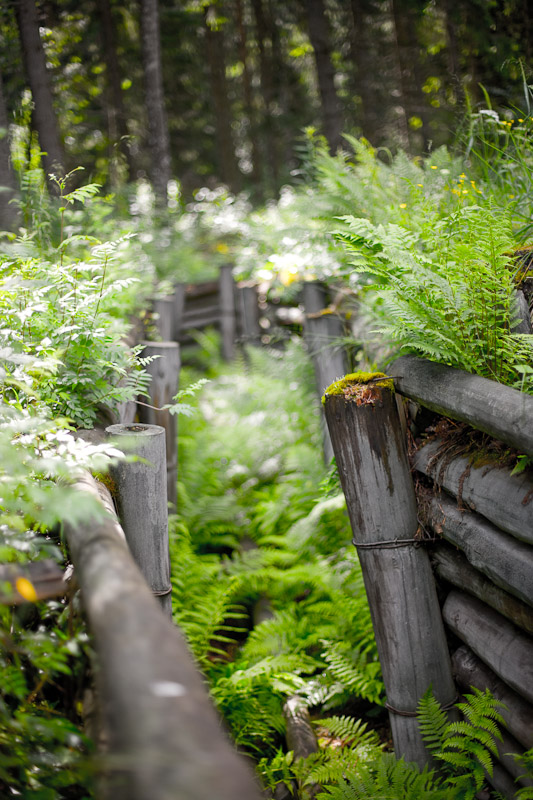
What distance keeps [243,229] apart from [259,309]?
1.61 m

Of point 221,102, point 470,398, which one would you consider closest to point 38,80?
point 470,398

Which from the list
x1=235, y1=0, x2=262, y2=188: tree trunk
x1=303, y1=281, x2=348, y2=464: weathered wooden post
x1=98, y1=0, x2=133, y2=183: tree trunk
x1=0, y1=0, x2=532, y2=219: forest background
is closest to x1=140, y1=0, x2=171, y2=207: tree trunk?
x1=0, y1=0, x2=532, y2=219: forest background

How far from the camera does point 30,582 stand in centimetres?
136

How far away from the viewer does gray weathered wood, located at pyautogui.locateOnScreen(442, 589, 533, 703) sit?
2.02 meters

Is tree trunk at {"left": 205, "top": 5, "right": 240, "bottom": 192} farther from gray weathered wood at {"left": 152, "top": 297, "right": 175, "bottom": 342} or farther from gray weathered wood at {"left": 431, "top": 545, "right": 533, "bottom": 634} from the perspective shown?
Answer: gray weathered wood at {"left": 431, "top": 545, "right": 533, "bottom": 634}

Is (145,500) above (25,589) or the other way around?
the other way around

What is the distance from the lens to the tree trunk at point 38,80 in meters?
4.95

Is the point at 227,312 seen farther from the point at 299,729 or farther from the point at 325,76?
the point at 299,729

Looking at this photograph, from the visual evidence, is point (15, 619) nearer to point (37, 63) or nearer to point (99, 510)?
point (99, 510)

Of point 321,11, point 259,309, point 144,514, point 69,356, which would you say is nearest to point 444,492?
point 144,514

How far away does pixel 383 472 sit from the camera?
8.46ft

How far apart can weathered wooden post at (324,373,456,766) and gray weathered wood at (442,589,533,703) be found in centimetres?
11

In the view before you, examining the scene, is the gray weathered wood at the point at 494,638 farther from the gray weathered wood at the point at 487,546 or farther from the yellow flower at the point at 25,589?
the yellow flower at the point at 25,589

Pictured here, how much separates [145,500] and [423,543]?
135 centimetres
